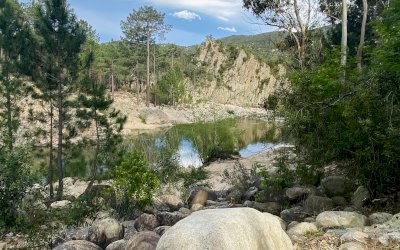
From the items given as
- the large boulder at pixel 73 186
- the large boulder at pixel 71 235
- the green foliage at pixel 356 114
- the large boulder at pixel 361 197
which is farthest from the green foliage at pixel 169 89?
the large boulder at pixel 361 197

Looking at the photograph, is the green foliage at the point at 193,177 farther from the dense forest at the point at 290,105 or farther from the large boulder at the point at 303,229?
the large boulder at the point at 303,229

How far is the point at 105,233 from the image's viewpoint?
9195mm

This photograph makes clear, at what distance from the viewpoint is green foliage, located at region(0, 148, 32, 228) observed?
8.81m

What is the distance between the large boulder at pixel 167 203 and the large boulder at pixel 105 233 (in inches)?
127

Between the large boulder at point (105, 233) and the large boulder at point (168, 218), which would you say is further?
the large boulder at point (168, 218)

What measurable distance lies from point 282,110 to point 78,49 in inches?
549

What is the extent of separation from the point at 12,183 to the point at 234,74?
280 ft

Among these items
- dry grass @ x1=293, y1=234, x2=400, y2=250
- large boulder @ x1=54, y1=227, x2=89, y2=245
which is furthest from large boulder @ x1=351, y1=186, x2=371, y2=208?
large boulder @ x1=54, y1=227, x2=89, y2=245

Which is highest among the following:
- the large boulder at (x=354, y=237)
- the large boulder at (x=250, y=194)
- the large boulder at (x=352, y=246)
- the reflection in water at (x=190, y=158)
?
the large boulder at (x=354, y=237)

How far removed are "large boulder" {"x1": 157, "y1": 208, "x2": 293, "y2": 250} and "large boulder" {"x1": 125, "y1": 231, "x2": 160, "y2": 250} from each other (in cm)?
202

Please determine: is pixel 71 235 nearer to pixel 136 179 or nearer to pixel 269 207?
pixel 136 179

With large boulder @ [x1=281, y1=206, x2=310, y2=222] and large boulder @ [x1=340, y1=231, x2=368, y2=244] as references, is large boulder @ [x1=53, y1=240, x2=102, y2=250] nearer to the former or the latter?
large boulder @ [x1=281, y1=206, x2=310, y2=222]

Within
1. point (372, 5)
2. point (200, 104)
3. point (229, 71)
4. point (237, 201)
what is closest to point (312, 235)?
point (237, 201)

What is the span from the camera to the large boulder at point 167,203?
12.6m
